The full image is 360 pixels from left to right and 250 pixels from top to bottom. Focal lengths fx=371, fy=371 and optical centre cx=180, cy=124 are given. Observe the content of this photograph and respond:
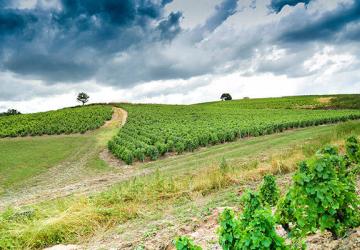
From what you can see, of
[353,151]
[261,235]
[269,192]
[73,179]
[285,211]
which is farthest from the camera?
[73,179]

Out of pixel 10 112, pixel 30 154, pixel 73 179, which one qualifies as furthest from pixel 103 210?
pixel 10 112

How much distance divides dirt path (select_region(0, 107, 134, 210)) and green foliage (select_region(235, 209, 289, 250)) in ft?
41.9

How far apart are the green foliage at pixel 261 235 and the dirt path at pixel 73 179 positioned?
12778 mm

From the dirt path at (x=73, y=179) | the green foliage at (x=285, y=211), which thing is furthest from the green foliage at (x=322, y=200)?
the dirt path at (x=73, y=179)

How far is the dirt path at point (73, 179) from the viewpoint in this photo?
57.4ft

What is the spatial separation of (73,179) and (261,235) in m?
18.9

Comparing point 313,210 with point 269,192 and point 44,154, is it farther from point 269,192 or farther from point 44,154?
point 44,154

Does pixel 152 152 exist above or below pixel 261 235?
below

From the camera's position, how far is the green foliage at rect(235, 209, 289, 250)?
16.7ft

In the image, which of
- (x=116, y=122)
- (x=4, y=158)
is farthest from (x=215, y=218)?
(x=116, y=122)

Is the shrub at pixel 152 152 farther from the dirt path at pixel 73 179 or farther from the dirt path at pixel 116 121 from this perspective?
the dirt path at pixel 116 121

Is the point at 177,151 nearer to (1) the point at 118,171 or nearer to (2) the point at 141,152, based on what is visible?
(2) the point at 141,152

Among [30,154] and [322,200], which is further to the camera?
[30,154]

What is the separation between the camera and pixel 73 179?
73.4 feet
